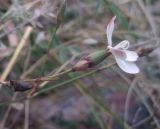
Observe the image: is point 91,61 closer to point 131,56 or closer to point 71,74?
point 131,56

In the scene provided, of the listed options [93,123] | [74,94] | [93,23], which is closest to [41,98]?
[74,94]

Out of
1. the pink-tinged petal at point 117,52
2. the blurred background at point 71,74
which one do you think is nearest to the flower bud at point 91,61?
the pink-tinged petal at point 117,52

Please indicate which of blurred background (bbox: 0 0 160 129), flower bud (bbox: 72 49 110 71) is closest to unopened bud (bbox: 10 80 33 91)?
flower bud (bbox: 72 49 110 71)

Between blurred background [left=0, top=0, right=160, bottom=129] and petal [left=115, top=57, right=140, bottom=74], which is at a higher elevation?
petal [left=115, top=57, right=140, bottom=74]

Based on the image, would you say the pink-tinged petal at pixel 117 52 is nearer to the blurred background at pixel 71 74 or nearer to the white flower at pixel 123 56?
the white flower at pixel 123 56

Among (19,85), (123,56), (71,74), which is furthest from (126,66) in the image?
(71,74)

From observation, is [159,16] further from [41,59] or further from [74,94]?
[41,59]

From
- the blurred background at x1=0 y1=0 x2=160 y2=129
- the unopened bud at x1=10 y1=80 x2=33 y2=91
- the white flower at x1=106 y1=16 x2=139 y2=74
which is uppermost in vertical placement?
the white flower at x1=106 y1=16 x2=139 y2=74

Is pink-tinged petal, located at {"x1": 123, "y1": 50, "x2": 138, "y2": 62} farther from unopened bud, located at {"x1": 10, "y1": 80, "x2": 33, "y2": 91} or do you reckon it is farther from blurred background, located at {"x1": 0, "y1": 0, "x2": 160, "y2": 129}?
blurred background, located at {"x1": 0, "y1": 0, "x2": 160, "y2": 129}
